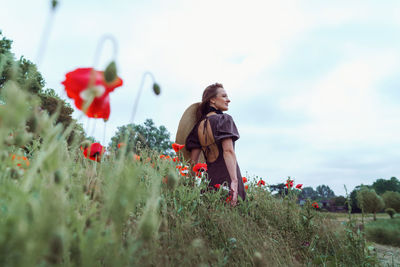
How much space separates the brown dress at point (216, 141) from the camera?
130 inches

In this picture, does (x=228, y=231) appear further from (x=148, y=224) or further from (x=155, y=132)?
(x=155, y=132)

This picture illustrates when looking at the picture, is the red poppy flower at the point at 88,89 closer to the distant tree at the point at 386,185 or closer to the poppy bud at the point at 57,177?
the poppy bud at the point at 57,177

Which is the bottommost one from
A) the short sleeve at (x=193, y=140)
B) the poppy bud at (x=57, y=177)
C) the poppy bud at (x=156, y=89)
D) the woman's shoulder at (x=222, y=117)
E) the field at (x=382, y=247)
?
the field at (x=382, y=247)

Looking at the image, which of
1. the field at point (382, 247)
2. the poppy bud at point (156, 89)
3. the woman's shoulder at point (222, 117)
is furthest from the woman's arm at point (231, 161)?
the poppy bud at point (156, 89)

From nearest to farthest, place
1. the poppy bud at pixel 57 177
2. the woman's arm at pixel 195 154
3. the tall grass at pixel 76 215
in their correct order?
1. the tall grass at pixel 76 215
2. the poppy bud at pixel 57 177
3. the woman's arm at pixel 195 154

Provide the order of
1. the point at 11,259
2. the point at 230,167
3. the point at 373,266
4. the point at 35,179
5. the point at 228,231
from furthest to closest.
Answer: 1. the point at 230,167
2. the point at 373,266
3. the point at 228,231
4. the point at 35,179
5. the point at 11,259

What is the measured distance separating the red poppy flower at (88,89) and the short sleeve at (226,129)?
2.18m

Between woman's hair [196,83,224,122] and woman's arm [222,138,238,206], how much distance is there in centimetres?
92

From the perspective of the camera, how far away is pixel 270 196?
455 centimetres

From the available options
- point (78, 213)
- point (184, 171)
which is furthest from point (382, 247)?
point (78, 213)

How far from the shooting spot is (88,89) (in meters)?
1.03

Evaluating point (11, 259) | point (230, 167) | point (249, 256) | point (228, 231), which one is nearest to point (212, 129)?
point (230, 167)

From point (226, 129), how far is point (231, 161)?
0.38 metres

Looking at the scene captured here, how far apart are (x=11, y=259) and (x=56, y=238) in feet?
0.93
